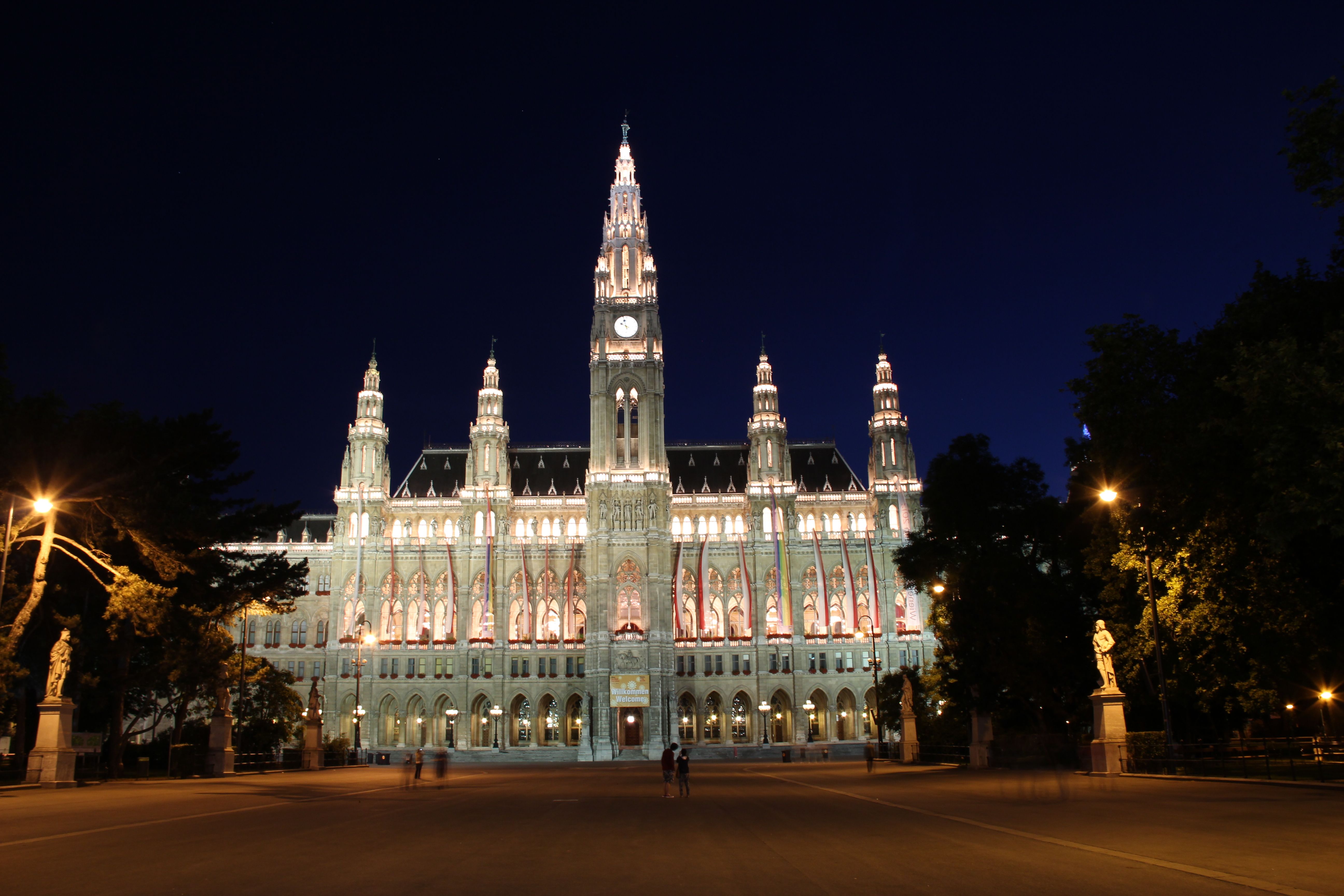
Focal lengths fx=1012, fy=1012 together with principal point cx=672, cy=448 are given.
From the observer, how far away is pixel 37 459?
124ft

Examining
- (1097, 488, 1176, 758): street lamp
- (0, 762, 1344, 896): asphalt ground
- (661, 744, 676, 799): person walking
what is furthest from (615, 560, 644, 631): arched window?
(661, 744, 676, 799): person walking

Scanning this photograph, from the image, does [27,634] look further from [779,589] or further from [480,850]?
[779,589]

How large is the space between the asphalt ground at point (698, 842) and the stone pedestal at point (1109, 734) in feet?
7.96

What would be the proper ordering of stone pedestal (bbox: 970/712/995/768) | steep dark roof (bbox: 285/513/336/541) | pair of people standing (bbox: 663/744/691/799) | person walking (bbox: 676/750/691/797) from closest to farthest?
pair of people standing (bbox: 663/744/691/799) < person walking (bbox: 676/750/691/797) < stone pedestal (bbox: 970/712/995/768) < steep dark roof (bbox: 285/513/336/541)

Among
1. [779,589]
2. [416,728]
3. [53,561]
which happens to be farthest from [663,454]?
[53,561]

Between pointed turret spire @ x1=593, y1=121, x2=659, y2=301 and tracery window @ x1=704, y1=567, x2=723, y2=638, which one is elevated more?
pointed turret spire @ x1=593, y1=121, x2=659, y2=301

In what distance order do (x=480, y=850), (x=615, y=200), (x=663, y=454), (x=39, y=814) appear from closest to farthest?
(x=480, y=850), (x=39, y=814), (x=663, y=454), (x=615, y=200)

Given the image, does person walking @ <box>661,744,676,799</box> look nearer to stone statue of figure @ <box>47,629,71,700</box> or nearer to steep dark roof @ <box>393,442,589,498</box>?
stone statue of figure @ <box>47,629,71,700</box>

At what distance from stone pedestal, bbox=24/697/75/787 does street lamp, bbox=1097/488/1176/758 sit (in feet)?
115

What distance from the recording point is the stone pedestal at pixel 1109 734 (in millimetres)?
33344

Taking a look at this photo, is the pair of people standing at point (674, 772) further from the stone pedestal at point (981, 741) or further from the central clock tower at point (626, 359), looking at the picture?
the central clock tower at point (626, 359)

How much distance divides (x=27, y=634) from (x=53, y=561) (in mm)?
3354

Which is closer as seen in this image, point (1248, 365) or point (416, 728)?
point (1248, 365)

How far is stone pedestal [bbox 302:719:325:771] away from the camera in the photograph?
53.8 meters
